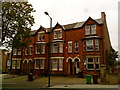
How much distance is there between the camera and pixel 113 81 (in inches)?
604

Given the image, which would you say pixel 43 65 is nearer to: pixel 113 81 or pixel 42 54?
pixel 42 54

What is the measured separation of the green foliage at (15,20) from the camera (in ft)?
46.4

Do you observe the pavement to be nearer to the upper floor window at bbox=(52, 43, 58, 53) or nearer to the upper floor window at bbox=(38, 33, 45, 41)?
the upper floor window at bbox=(52, 43, 58, 53)

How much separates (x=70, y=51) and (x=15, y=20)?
1365cm

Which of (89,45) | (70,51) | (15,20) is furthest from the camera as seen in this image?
(70,51)

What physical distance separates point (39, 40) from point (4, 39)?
47.6 feet

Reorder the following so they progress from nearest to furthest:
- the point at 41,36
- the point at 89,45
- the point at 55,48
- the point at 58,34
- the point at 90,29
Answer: the point at 89,45 → the point at 90,29 → the point at 55,48 → the point at 58,34 → the point at 41,36

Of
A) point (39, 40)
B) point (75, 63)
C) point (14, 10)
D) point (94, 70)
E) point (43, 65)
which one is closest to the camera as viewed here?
point (14, 10)

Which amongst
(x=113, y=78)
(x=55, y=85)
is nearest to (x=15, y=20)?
(x=55, y=85)

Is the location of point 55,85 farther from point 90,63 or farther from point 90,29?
point 90,29

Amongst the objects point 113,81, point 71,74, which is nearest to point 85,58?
point 71,74

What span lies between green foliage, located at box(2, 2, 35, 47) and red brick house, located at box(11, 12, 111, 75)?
7.41 meters

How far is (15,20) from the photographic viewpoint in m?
14.7

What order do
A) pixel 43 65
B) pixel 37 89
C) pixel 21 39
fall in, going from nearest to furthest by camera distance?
pixel 37 89, pixel 21 39, pixel 43 65
